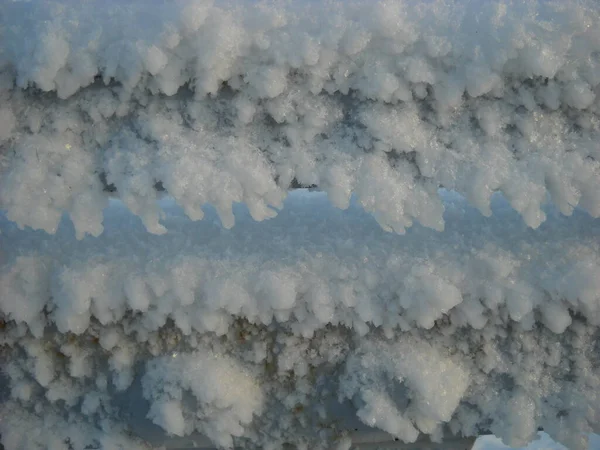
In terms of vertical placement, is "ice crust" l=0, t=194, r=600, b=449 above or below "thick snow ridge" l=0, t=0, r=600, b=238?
below

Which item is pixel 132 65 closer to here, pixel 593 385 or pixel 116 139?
pixel 116 139

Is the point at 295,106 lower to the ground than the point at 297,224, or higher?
higher

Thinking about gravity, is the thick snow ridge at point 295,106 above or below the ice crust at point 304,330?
above
